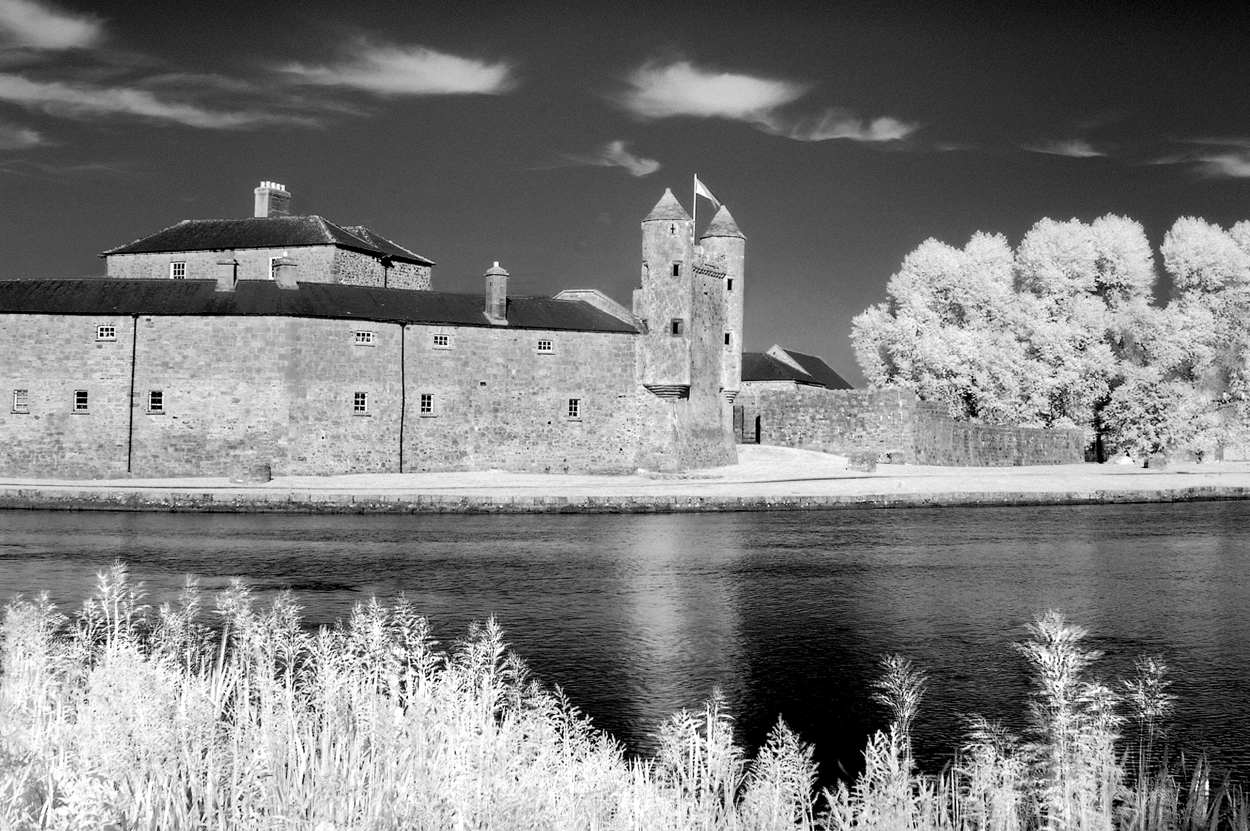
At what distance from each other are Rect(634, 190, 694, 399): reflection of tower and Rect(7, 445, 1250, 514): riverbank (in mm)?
3809

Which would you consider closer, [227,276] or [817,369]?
[227,276]

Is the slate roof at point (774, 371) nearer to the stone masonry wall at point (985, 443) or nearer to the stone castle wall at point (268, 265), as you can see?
the stone masonry wall at point (985, 443)

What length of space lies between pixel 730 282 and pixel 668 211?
4.77 metres

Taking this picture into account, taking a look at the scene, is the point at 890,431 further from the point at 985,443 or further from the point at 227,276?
the point at 227,276

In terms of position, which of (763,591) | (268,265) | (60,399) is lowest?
(763,591)

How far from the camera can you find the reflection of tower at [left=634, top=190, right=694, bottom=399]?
1709 inches

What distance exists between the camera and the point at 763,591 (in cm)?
1758

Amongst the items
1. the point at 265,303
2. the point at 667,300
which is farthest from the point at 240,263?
the point at 667,300

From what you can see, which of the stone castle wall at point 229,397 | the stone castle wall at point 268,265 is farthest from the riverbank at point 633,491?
the stone castle wall at point 268,265

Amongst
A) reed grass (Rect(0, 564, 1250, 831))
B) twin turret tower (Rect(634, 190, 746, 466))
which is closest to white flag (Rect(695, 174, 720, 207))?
twin turret tower (Rect(634, 190, 746, 466))

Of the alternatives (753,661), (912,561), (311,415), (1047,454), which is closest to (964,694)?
(753,661)

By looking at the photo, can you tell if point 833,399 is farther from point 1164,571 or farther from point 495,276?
point 1164,571

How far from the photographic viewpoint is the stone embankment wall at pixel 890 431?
157 feet

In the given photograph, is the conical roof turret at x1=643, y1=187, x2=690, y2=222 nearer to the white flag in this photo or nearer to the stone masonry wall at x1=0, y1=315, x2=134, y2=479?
the white flag
